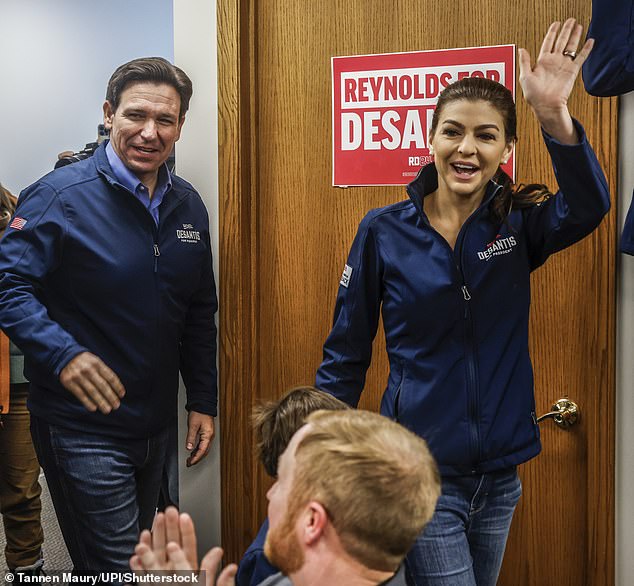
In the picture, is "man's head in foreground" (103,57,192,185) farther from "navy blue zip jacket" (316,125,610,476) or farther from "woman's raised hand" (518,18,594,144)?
"woman's raised hand" (518,18,594,144)

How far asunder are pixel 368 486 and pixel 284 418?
1.89 ft

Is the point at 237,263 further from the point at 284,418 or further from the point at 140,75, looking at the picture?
the point at 284,418

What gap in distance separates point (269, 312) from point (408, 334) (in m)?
0.70

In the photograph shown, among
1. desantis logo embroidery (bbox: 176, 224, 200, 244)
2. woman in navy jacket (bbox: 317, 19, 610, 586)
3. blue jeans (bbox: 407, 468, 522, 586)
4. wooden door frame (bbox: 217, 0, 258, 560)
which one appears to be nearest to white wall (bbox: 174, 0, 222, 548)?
wooden door frame (bbox: 217, 0, 258, 560)

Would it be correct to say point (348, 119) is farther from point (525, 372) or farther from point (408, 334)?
point (525, 372)

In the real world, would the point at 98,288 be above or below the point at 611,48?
below

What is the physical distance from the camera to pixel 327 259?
2.07 meters

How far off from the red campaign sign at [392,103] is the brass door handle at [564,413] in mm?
621

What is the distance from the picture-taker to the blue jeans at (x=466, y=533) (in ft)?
4.68

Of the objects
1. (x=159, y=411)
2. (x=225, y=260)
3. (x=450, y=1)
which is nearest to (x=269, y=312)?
(x=225, y=260)

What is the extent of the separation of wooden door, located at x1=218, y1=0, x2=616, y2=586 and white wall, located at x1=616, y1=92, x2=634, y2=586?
2cm

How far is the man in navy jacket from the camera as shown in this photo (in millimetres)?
1737

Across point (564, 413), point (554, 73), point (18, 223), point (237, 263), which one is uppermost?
point (554, 73)

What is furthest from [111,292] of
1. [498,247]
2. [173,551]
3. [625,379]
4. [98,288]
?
[625,379]
